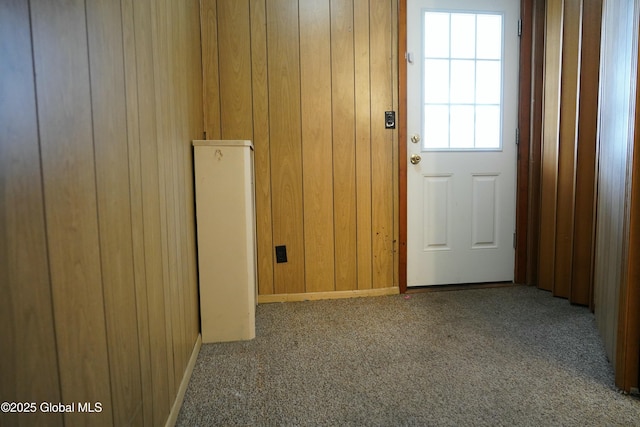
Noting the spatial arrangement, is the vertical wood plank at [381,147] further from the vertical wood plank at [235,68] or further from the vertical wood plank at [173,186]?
the vertical wood plank at [173,186]

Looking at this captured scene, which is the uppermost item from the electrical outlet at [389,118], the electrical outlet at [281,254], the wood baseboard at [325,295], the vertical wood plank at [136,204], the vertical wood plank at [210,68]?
the vertical wood plank at [210,68]

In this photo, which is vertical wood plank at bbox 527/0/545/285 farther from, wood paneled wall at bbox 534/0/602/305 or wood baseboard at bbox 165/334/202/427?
wood baseboard at bbox 165/334/202/427

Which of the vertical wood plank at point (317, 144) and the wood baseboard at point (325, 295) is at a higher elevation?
the vertical wood plank at point (317, 144)

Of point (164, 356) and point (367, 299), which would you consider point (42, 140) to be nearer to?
point (164, 356)

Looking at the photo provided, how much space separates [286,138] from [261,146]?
160 mm

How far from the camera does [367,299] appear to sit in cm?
221

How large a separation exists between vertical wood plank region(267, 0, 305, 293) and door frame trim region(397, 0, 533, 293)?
0.64 meters

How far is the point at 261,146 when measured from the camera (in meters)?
2.14

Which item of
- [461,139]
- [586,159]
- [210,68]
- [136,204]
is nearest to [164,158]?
[136,204]

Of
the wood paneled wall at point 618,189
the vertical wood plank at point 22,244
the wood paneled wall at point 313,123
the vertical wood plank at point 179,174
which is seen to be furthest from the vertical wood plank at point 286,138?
the vertical wood plank at point 22,244

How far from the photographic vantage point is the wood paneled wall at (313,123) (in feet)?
6.84

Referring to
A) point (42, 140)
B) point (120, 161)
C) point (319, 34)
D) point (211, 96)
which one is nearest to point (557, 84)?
point (319, 34)

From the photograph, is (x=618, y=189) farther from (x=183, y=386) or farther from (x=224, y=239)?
(x=183, y=386)

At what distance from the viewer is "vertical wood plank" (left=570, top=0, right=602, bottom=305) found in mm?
1896
